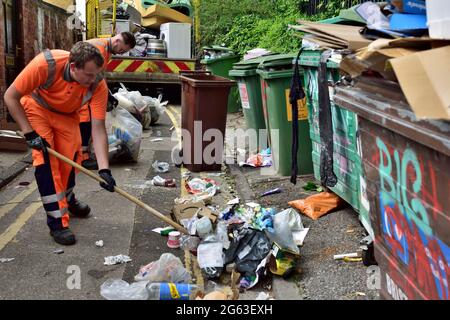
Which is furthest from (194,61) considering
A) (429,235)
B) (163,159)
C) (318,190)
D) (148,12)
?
(429,235)

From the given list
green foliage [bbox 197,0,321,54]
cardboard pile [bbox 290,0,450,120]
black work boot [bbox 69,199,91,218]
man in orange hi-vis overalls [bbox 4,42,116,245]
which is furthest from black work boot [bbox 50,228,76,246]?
green foliage [bbox 197,0,321,54]

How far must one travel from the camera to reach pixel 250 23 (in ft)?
43.9

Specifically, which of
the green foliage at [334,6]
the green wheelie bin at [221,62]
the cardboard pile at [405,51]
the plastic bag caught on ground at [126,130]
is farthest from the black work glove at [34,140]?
the green wheelie bin at [221,62]

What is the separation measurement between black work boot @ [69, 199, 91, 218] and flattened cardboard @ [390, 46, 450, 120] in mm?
3608

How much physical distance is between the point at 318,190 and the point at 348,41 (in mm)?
3007

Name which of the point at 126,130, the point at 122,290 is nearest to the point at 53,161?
the point at 122,290

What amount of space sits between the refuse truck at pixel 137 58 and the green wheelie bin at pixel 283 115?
23.1 ft

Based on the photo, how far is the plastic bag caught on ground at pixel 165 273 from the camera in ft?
11.2

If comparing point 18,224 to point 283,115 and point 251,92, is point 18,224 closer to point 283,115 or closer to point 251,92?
point 283,115

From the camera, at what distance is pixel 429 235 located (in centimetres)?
197

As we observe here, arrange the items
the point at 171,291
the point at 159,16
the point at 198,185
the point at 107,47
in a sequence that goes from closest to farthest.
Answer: the point at 171,291
the point at 107,47
the point at 198,185
the point at 159,16

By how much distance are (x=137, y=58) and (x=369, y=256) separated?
10.2 m

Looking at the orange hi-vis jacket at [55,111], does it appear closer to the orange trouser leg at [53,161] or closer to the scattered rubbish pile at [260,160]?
the orange trouser leg at [53,161]

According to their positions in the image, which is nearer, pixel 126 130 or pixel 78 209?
pixel 78 209
